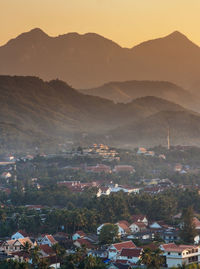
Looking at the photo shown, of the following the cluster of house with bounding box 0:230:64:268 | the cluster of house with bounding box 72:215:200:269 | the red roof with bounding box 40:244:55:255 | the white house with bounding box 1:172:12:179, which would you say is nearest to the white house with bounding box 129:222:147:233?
the cluster of house with bounding box 72:215:200:269

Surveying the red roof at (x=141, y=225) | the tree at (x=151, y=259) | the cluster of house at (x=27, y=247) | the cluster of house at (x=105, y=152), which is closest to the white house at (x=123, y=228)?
the red roof at (x=141, y=225)

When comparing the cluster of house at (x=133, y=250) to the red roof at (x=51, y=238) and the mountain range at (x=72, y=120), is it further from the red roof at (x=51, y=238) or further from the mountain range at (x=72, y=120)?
the mountain range at (x=72, y=120)

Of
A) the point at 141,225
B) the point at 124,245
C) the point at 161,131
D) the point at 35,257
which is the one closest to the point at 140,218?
the point at 141,225

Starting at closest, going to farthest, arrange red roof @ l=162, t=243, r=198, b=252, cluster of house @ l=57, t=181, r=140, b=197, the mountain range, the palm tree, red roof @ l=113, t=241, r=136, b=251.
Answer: red roof @ l=162, t=243, r=198, b=252 → the palm tree → red roof @ l=113, t=241, r=136, b=251 → cluster of house @ l=57, t=181, r=140, b=197 → the mountain range

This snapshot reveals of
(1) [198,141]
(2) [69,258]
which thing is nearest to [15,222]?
(2) [69,258]

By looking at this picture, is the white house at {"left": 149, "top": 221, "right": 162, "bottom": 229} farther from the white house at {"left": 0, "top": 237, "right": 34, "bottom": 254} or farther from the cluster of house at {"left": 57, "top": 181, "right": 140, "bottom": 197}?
the cluster of house at {"left": 57, "top": 181, "right": 140, "bottom": 197}

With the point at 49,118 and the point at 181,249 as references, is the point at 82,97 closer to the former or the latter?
the point at 49,118
